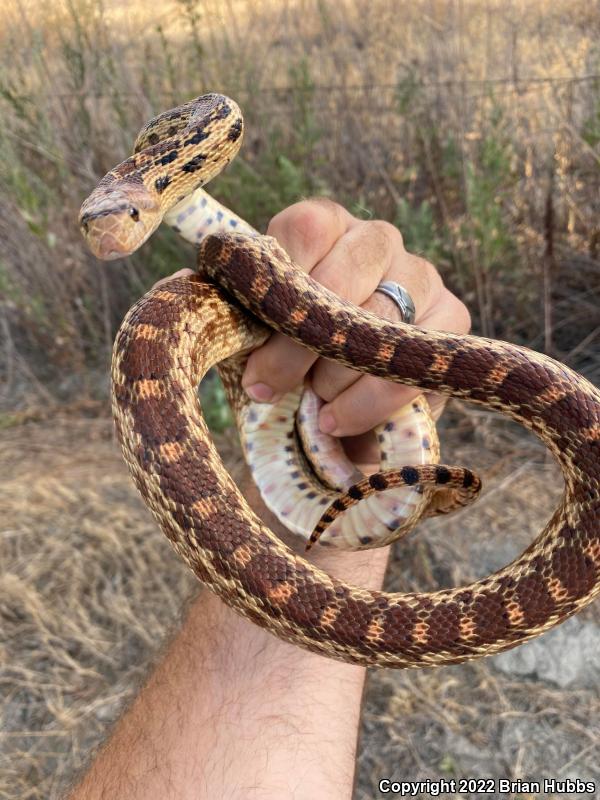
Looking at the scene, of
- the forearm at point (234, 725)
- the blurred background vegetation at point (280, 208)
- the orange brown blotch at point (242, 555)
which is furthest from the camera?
the blurred background vegetation at point (280, 208)

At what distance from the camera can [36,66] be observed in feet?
16.5

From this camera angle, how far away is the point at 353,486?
2.28 m

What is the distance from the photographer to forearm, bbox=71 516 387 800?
2.36 meters

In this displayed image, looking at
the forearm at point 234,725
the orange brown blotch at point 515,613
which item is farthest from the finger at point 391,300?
the forearm at point 234,725

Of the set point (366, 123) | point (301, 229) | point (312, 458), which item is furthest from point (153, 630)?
point (366, 123)

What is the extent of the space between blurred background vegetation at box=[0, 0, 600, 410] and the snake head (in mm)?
2654

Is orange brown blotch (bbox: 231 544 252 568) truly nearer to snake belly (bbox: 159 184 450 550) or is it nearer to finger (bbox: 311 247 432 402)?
snake belly (bbox: 159 184 450 550)

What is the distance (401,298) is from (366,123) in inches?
137

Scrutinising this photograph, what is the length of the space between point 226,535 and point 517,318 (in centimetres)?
407

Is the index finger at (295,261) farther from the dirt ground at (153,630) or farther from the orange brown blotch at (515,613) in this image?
the dirt ground at (153,630)

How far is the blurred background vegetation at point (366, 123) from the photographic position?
16.1ft

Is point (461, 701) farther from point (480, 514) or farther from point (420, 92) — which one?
point (420, 92)

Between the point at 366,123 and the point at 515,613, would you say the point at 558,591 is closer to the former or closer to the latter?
the point at 515,613

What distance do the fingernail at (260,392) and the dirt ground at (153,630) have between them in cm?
124
